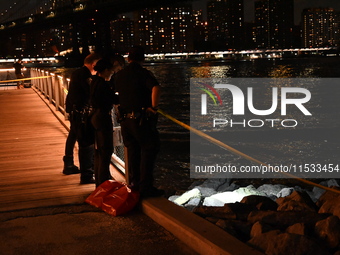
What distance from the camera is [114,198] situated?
18.1 feet

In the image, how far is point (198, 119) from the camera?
27.6 m

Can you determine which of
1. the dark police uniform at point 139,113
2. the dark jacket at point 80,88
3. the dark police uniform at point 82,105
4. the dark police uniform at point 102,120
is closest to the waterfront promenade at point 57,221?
the dark police uniform at point 82,105

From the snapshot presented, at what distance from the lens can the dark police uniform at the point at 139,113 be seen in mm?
5273

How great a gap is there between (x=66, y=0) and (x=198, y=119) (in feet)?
305

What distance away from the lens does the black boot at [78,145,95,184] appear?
265 inches

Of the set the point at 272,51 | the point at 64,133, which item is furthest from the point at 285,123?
the point at 272,51

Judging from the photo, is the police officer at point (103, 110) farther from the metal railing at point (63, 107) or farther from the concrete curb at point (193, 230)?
the concrete curb at point (193, 230)

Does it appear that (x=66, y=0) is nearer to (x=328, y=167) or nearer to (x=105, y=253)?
(x=328, y=167)

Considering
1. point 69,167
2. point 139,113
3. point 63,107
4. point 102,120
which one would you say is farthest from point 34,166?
point 63,107

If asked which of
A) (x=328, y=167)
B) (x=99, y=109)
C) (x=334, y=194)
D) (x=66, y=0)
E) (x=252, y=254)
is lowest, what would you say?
(x=328, y=167)

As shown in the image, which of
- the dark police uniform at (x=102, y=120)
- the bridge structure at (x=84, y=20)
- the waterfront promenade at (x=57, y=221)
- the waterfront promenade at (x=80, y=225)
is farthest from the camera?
the bridge structure at (x=84, y=20)

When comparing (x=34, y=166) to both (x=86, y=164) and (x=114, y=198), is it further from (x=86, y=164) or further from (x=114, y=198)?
(x=114, y=198)

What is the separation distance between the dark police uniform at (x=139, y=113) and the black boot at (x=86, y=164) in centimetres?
138

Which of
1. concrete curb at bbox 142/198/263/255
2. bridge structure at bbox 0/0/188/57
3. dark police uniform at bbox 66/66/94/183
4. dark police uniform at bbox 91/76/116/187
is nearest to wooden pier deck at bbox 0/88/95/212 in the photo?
dark police uniform at bbox 66/66/94/183
